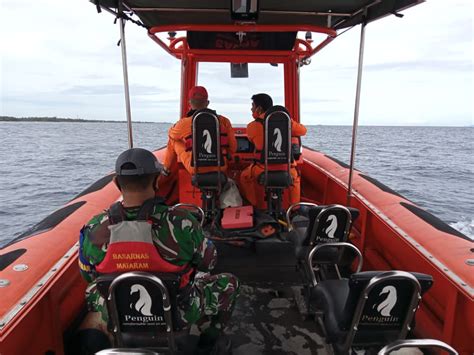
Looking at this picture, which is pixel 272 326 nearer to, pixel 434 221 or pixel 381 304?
pixel 381 304

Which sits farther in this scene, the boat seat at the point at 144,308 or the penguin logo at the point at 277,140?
the penguin logo at the point at 277,140

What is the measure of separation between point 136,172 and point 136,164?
3 cm

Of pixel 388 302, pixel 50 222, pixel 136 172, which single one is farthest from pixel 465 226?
pixel 136 172

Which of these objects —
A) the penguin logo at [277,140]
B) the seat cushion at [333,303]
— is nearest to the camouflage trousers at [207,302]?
the seat cushion at [333,303]

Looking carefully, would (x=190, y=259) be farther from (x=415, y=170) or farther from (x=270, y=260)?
(x=415, y=170)

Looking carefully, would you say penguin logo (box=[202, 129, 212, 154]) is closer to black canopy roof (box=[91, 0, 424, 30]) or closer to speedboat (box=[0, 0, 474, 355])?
speedboat (box=[0, 0, 474, 355])

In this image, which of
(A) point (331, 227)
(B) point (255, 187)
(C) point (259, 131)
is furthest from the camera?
(B) point (255, 187)

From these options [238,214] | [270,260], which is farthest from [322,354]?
[238,214]

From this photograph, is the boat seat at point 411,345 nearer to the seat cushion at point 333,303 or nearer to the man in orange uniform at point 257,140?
the seat cushion at point 333,303

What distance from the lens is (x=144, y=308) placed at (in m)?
1.27

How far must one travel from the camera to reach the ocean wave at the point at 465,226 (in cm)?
612

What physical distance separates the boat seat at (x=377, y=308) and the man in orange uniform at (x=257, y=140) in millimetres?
1924

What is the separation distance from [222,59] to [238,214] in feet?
5.36

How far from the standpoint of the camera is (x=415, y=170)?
1306 cm
